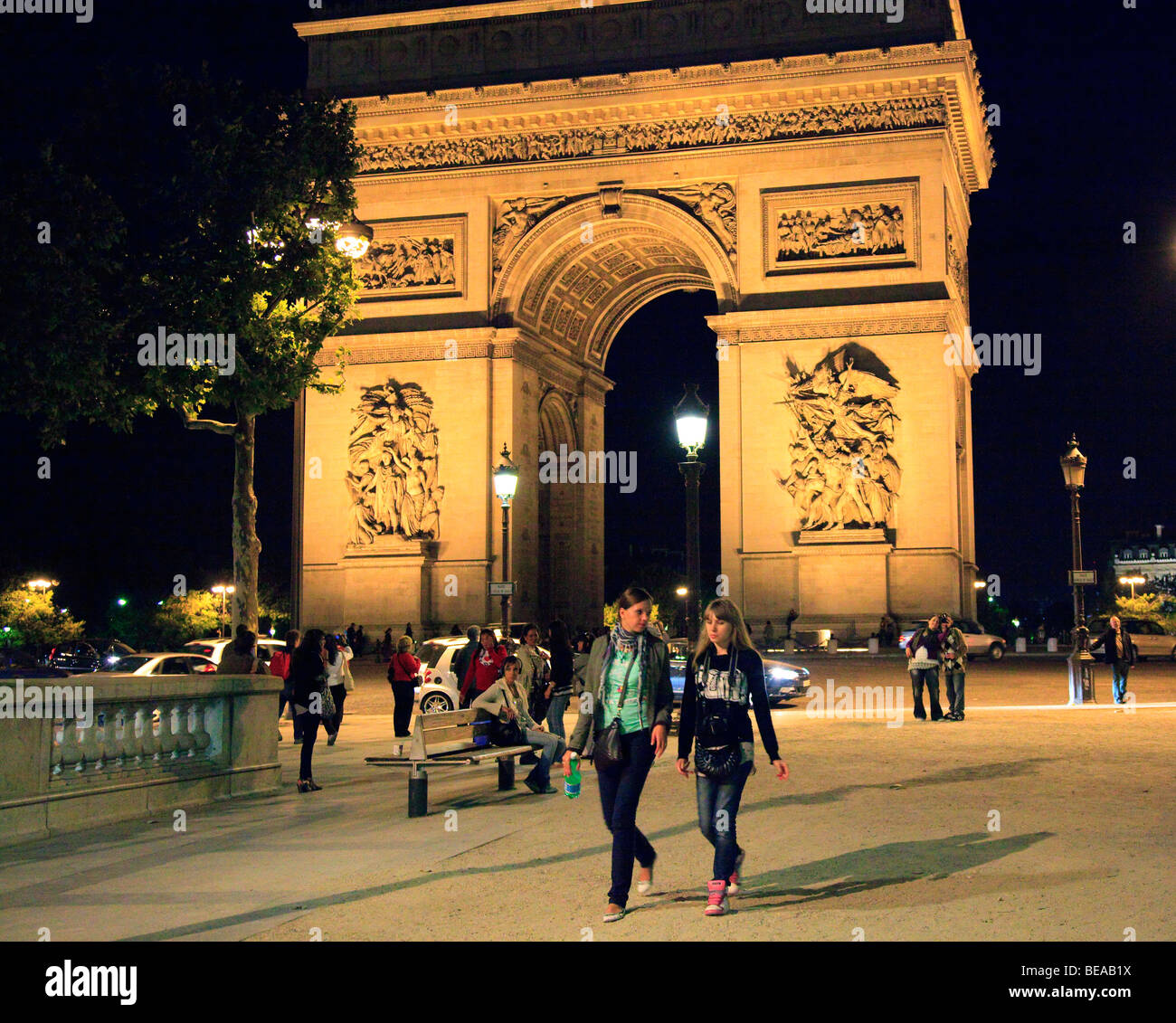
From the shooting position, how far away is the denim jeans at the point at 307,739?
13.9m

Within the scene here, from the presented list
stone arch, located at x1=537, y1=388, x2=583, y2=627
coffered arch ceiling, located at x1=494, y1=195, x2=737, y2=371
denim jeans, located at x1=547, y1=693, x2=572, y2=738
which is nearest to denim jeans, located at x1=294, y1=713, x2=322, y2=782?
denim jeans, located at x1=547, y1=693, x2=572, y2=738

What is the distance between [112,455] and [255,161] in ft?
143

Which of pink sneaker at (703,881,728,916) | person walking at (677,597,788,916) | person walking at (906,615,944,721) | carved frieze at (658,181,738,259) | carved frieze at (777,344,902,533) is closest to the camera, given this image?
pink sneaker at (703,881,728,916)

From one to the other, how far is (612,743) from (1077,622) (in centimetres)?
2066

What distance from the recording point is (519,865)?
9.42 metres

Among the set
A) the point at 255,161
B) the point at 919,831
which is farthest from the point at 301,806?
the point at 255,161

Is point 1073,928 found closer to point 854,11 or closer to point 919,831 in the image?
point 919,831

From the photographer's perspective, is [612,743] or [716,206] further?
[716,206]

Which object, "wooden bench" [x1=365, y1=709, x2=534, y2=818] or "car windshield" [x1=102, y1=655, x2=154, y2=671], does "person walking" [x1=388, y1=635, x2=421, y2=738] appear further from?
"car windshield" [x1=102, y1=655, x2=154, y2=671]

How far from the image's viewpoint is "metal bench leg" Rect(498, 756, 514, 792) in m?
13.9

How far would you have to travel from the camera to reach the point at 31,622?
2088 inches

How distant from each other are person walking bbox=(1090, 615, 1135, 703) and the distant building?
5283 inches

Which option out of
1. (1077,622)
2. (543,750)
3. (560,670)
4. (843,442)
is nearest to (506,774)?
(543,750)

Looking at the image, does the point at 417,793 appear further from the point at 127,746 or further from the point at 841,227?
the point at 841,227
